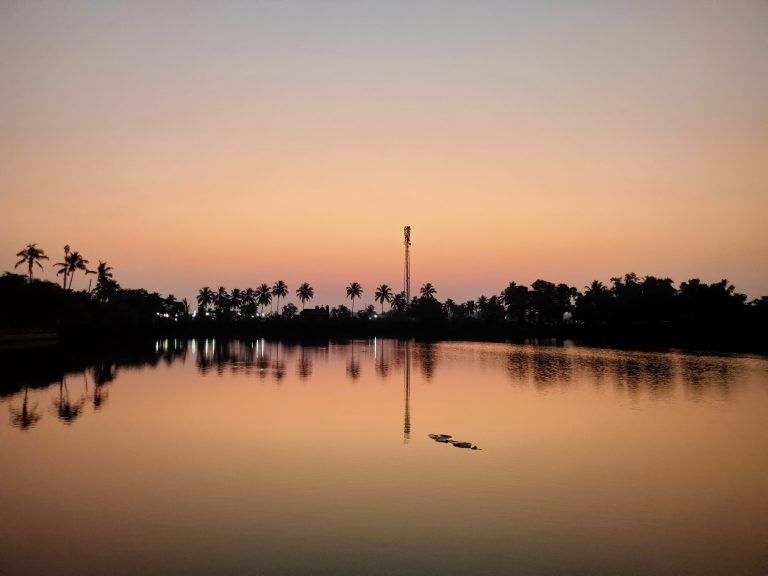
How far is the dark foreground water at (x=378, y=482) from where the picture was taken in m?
14.0

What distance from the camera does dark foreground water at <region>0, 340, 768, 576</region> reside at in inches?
550

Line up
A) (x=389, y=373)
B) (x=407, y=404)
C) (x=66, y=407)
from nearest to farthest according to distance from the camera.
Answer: (x=66, y=407), (x=407, y=404), (x=389, y=373)

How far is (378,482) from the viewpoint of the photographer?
20000mm

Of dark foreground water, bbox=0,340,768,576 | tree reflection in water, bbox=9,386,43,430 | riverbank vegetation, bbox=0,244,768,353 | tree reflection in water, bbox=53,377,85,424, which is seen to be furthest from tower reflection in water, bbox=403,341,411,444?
riverbank vegetation, bbox=0,244,768,353

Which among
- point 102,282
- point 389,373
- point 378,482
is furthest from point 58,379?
point 102,282

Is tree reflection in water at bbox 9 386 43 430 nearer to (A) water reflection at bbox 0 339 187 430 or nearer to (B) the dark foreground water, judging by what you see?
(A) water reflection at bbox 0 339 187 430

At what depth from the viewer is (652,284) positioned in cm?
17675

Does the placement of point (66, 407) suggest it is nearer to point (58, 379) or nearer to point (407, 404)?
point (58, 379)

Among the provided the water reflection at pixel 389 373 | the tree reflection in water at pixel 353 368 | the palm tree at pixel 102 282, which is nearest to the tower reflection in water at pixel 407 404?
the water reflection at pixel 389 373

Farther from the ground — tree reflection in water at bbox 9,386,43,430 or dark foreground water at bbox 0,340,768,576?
tree reflection in water at bbox 9,386,43,430

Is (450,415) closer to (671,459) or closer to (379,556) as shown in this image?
(671,459)

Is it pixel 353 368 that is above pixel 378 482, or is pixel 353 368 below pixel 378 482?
above

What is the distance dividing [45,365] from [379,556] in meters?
53.7

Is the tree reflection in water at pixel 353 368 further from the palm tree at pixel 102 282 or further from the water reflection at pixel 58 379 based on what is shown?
the palm tree at pixel 102 282
